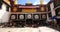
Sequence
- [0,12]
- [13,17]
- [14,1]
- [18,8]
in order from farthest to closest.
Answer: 1. [14,1]
2. [18,8]
3. [13,17]
4. [0,12]

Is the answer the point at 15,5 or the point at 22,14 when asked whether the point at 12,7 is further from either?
the point at 22,14

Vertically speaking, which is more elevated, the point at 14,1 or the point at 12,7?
the point at 14,1

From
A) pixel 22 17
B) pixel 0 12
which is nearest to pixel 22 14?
pixel 22 17

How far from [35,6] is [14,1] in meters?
7.45

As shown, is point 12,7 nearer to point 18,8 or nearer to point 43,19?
point 18,8

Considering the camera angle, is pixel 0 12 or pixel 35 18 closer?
→ pixel 0 12

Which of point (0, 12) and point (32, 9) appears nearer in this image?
point (0, 12)

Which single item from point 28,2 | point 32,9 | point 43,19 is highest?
point 28,2

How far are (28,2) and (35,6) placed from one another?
342cm

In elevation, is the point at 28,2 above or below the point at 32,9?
above

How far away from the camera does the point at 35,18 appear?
29953mm

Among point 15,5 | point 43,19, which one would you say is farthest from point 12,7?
A: point 43,19

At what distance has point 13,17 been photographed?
1168 inches

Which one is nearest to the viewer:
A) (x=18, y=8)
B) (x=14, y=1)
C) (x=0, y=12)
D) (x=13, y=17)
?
(x=0, y=12)
